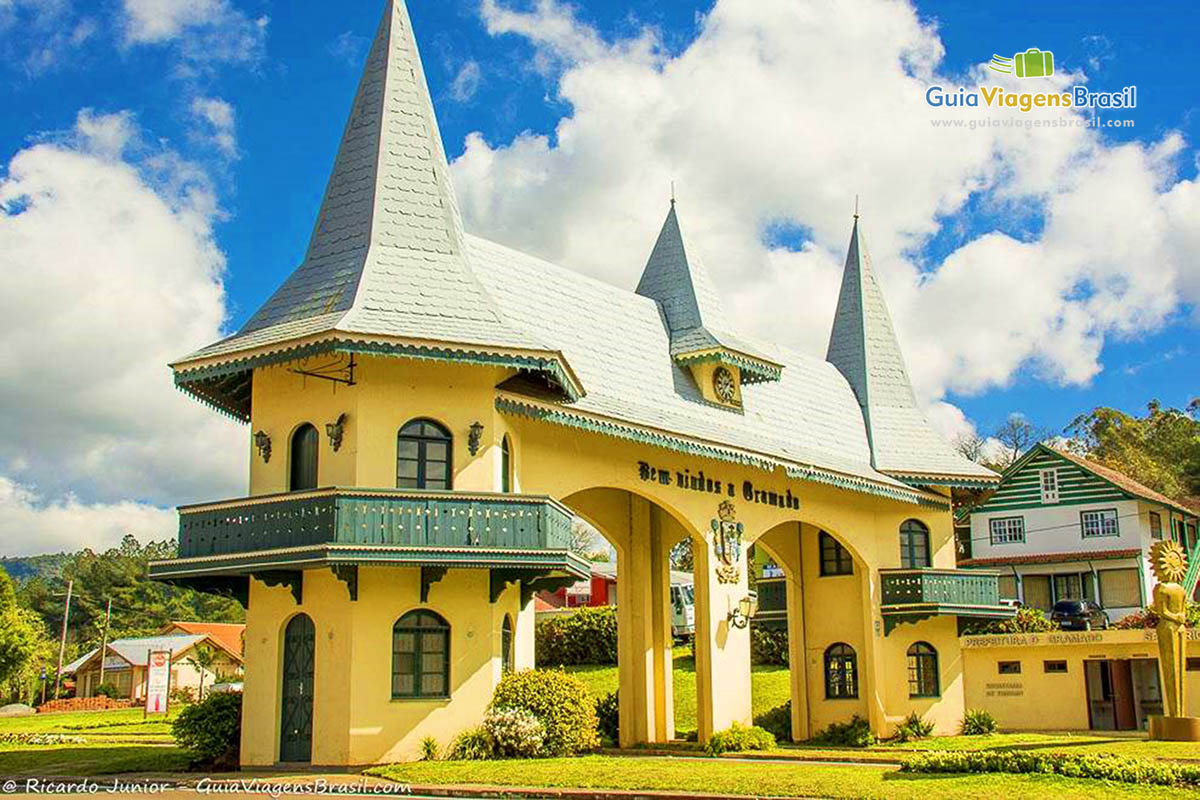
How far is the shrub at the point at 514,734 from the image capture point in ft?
69.7

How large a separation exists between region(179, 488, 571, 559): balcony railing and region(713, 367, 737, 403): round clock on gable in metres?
9.08

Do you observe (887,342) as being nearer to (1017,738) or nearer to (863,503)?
(863,503)

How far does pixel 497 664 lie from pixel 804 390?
49.2 ft

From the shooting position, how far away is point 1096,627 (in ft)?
145

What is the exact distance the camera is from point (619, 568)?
29875 mm

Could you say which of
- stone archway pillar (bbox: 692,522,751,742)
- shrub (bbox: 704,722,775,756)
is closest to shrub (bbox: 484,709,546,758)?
shrub (bbox: 704,722,775,756)

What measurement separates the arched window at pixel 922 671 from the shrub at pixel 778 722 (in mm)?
3389

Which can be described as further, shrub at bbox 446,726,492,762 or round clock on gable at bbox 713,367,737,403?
round clock on gable at bbox 713,367,737,403

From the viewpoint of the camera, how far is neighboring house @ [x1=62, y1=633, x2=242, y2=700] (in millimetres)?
66512

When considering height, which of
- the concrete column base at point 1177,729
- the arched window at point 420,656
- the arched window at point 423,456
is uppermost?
the arched window at point 423,456

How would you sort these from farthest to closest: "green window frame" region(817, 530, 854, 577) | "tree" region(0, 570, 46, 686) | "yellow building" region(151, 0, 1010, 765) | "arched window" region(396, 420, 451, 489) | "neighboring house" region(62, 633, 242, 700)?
"neighboring house" region(62, 633, 242, 700) < "tree" region(0, 570, 46, 686) < "green window frame" region(817, 530, 854, 577) < "arched window" region(396, 420, 451, 489) < "yellow building" region(151, 0, 1010, 765)

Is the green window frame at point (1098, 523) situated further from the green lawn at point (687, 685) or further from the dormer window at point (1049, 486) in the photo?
the green lawn at point (687, 685)

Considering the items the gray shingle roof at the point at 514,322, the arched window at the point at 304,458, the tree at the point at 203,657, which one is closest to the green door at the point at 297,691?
the arched window at the point at 304,458

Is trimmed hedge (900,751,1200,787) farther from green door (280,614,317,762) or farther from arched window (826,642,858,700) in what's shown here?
arched window (826,642,858,700)
